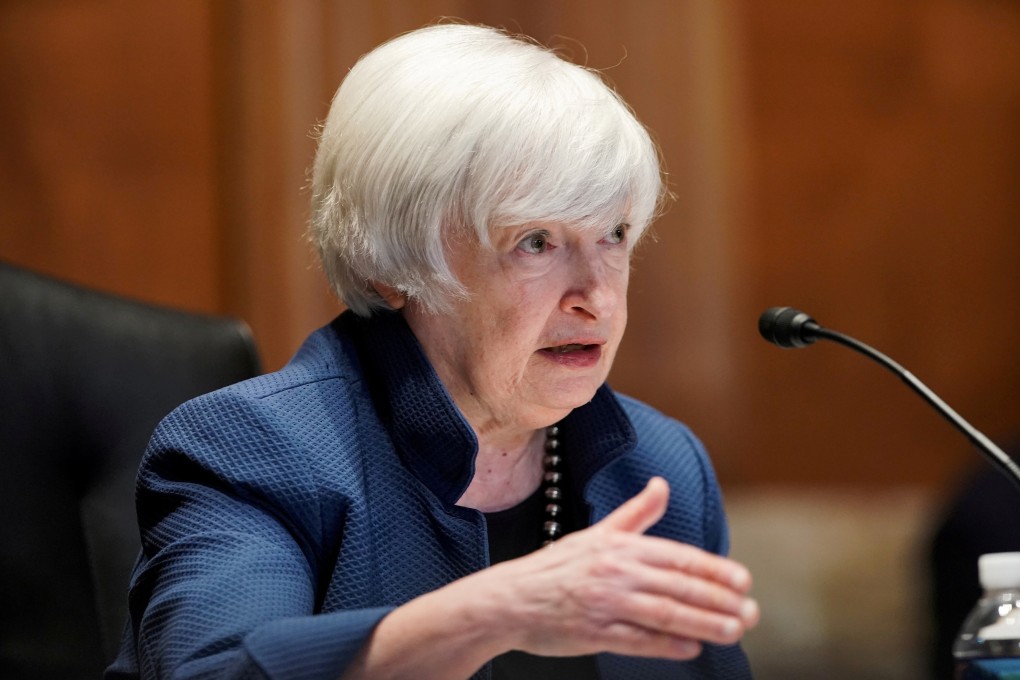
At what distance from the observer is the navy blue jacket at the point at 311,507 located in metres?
1.14

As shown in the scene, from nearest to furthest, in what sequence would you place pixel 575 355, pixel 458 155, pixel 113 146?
pixel 458 155, pixel 575 355, pixel 113 146

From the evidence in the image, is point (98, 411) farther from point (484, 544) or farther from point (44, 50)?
point (44, 50)

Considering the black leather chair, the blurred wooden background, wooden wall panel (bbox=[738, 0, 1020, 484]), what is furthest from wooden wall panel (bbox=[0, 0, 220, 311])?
wooden wall panel (bbox=[738, 0, 1020, 484])

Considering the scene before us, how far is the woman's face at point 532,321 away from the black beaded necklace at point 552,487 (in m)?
0.14

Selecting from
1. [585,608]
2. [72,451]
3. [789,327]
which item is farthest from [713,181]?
[585,608]

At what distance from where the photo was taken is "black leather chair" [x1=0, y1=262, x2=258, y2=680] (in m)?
1.50

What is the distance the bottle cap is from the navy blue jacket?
0.39 meters

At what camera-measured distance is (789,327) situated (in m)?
1.45

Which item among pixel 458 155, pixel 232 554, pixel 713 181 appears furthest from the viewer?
pixel 713 181

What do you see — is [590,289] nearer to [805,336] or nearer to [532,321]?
[532,321]

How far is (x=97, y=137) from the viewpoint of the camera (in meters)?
2.82

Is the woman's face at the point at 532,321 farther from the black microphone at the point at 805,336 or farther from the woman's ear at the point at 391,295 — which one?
the black microphone at the point at 805,336

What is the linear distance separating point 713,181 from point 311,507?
2.02m

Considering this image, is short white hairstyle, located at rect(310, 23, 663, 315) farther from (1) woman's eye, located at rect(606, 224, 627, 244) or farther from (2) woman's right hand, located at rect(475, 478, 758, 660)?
(2) woman's right hand, located at rect(475, 478, 758, 660)
